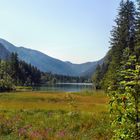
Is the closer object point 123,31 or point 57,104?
point 57,104

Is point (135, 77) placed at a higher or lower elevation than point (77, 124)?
higher

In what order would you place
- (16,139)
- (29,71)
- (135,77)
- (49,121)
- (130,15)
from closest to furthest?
(135,77) < (16,139) < (49,121) < (130,15) < (29,71)

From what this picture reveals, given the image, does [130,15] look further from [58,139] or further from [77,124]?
[58,139]

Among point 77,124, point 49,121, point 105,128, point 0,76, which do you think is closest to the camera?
point 105,128

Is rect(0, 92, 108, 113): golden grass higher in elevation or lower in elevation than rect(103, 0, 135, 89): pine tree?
lower

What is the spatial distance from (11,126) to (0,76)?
113 metres

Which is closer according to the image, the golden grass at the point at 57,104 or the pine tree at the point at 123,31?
the golden grass at the point at 57,104

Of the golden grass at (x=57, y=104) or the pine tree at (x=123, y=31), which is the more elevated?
the pine tree at (x=123, y=31)

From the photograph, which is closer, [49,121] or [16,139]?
[16,139]

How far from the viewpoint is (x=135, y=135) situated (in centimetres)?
741

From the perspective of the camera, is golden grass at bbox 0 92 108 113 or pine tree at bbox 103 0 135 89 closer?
golden grass at bbox 0 92 108 113

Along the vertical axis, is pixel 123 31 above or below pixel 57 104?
above

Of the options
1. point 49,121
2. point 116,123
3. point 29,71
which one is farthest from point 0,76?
point 116,123

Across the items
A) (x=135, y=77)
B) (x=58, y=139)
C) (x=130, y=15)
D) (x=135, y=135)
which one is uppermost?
(x=130, y=15)
